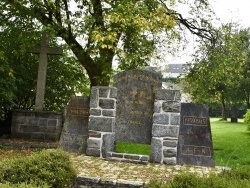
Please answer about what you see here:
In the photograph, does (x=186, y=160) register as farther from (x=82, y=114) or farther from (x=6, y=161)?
(x=6, y=161)

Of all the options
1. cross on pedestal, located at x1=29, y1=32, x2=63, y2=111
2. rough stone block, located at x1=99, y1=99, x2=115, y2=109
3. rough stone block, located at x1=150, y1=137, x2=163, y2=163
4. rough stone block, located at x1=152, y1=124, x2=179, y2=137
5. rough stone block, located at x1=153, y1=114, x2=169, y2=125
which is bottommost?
rough stone block, located at x1=150, y1=137, x2=163, y2=163

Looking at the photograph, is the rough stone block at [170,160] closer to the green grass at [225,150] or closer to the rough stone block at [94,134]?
the rough stone block at [94,134]

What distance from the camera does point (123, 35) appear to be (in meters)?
13.2

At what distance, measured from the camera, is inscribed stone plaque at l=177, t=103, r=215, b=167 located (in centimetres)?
889

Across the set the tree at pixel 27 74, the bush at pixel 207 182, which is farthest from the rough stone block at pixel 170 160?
the tree at pixel 27 74

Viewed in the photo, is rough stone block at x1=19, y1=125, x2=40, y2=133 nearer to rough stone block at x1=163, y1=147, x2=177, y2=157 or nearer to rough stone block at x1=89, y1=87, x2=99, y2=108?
rough stone block at x1=89, y1=87, x2=99, y2=108

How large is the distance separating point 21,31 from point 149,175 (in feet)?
26.1

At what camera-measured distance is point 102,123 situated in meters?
9.25

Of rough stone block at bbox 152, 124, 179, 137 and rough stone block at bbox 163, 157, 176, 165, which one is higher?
rough stone block at bbox 152, 124, 179, 137

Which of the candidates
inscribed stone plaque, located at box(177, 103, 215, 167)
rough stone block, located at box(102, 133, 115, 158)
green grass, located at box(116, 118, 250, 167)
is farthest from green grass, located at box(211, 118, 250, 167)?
rough stone block, located at box(102, 133, 115, 158)

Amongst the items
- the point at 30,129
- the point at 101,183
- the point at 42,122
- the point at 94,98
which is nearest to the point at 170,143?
the point at 94,98

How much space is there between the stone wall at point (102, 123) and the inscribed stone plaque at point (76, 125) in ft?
1.41

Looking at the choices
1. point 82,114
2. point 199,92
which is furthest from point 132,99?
point 199,92

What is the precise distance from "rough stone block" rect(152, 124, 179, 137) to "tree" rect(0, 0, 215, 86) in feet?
10.4
